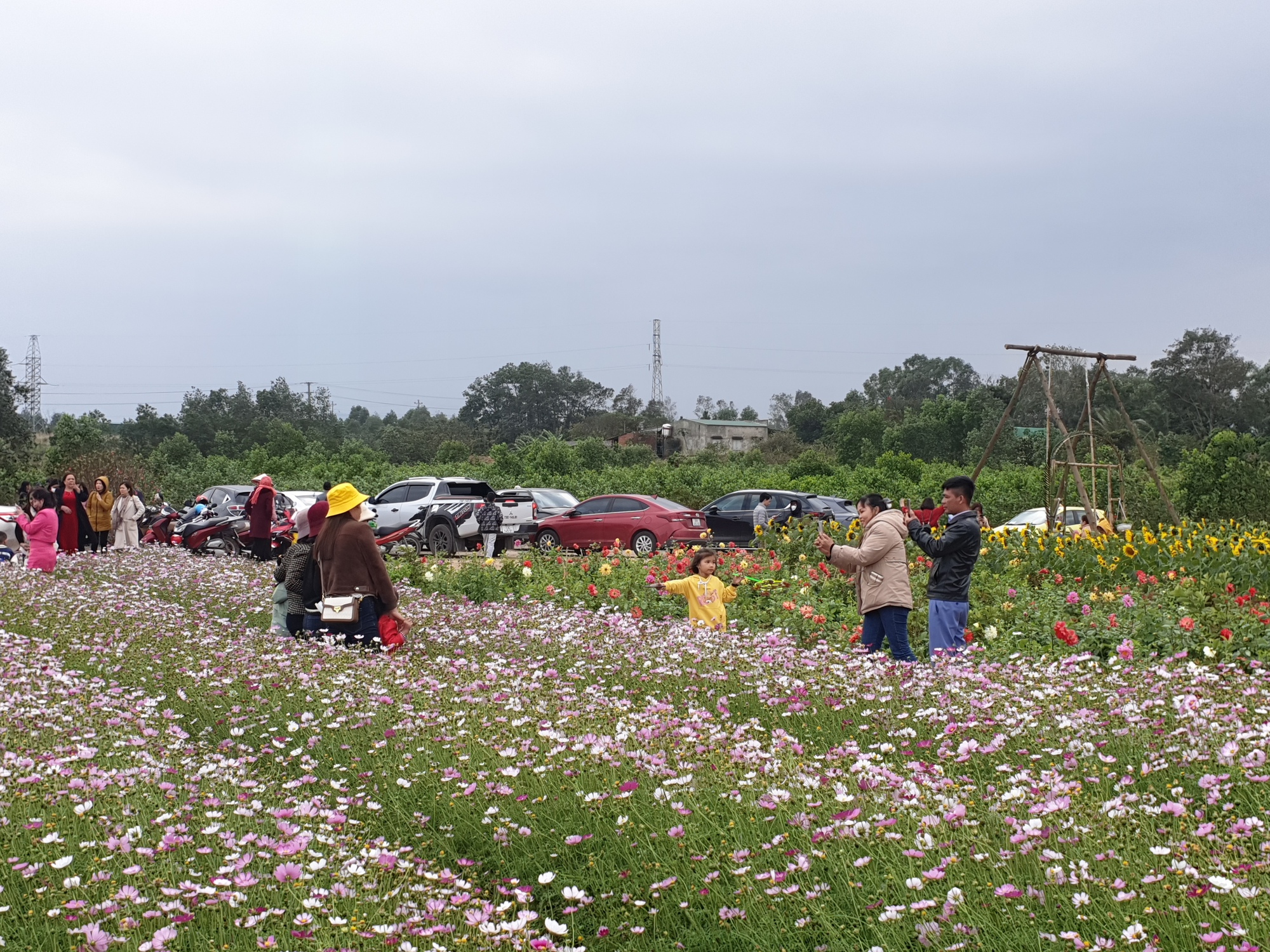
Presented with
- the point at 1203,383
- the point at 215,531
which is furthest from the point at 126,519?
the point at 1203,383

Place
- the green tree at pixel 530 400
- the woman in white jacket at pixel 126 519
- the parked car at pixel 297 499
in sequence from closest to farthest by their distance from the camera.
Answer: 1. the woman in white jacket at pixel 126 519
2. the parked car at pixel 297 499
3. the green tree at pixel 530 400

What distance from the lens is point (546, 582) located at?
42.0 ft

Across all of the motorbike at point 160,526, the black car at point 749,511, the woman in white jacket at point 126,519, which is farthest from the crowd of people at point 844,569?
the motorbike at point 160,526

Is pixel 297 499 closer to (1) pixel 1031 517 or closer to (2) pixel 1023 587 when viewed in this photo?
(1) pixel 1031 517

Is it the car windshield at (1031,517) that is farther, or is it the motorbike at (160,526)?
the motorbike at (160,526)

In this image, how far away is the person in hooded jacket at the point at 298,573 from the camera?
8.65 m

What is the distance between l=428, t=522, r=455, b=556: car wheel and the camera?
22.4 meters

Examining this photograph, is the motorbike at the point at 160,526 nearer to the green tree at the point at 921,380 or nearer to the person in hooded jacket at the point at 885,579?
the person in hooded jacket at the point at 885,579

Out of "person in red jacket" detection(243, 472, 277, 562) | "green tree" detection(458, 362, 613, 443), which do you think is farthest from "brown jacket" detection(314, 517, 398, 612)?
"green tree" detection(458, 362, 613, 443)

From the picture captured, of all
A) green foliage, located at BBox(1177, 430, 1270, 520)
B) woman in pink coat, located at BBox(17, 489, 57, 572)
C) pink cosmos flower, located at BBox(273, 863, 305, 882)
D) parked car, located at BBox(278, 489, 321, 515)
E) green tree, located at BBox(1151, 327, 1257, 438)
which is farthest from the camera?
green tree, located at BBox(1151, 327, 1257, 438)

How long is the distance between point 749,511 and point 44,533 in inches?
596

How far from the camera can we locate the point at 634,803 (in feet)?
14.1

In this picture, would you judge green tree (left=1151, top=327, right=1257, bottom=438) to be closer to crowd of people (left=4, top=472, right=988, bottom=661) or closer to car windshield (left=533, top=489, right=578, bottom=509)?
car windshield (left=533, top=489, right=578, bottom=509)

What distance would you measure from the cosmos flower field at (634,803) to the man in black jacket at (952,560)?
735 mm
